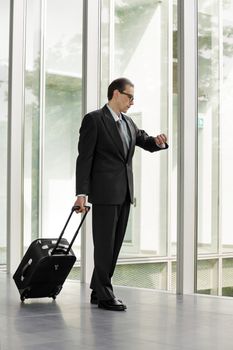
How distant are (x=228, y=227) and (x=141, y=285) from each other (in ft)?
4.45

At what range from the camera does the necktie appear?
5605 mm

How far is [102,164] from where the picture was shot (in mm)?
5559

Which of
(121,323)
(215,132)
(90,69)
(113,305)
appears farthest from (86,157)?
(90,69)

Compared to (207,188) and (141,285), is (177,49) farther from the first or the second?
(141,285)

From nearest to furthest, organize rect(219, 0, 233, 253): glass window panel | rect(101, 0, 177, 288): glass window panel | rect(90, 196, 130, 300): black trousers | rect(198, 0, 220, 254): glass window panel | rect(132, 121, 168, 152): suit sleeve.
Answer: rect(90, 196, 130, 300): black trousers
rect(132, 121, 168, 152): suit sleeve
rect(219, 0, 233, 253): glass window panel
rect(198, 0, 220, 254): glass window panel
rect(101, 0, 177, 288): glass window panel

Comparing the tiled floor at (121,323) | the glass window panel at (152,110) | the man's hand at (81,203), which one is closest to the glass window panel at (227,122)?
the glass window panel at (152,110)

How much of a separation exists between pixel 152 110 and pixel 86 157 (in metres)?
1.83

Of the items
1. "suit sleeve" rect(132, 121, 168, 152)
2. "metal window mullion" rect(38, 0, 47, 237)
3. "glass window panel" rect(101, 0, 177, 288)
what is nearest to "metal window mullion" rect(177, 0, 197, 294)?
"glass window panel" rect(101, 0, 177, 288)

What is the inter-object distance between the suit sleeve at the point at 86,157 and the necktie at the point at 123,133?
0.21m

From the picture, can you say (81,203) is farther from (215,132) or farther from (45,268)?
(215,132)

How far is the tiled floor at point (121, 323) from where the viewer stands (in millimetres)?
4094

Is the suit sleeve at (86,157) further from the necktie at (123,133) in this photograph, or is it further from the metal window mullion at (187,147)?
the metal window mullion at (187,147)

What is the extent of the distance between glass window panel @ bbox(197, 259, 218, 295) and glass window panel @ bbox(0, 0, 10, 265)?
145 inches

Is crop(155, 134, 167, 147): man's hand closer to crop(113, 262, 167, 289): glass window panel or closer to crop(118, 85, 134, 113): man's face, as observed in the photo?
crop(118, 85, 134, 113): man's face
